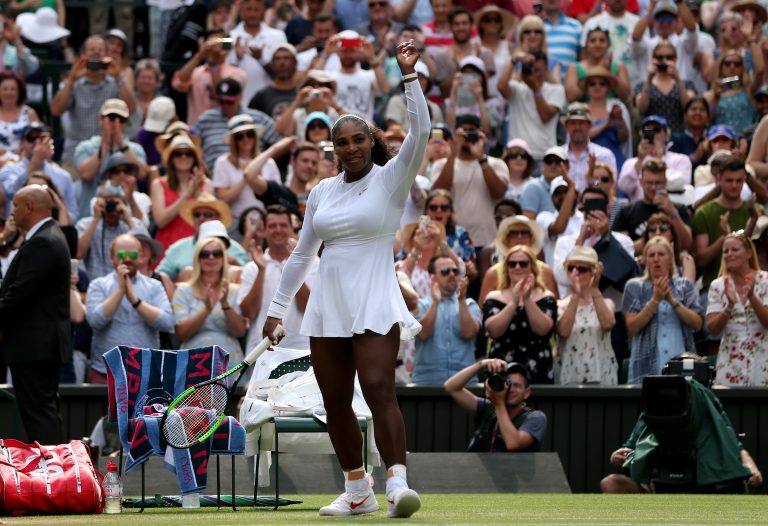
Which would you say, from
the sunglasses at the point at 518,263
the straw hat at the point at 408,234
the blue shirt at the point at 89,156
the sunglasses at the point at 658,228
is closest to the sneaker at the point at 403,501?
the sunglasses at the point at 518,263

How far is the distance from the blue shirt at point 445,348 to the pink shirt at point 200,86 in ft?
17.4

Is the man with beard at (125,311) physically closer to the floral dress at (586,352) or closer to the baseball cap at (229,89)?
the floral dress at (586,352)

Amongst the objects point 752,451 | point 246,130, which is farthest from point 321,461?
point 246,130

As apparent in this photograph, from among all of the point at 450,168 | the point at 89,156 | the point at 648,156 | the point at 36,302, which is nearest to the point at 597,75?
the point at 648,156

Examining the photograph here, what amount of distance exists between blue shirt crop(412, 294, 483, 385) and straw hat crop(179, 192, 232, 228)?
2.51 metres

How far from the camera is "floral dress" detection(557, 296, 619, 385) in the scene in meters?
12.6

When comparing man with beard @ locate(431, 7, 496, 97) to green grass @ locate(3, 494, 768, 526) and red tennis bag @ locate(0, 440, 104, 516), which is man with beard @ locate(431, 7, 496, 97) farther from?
red tennis bag @ locate(0, 440, 104, 516)

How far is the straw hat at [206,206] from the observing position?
14.2 meters

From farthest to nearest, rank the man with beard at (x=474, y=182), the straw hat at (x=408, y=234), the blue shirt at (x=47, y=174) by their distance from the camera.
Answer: the man with beard at (x=474, y=182)
the blue shirt at (x=47, y=174)
the straw hat at (x=408, y=234)

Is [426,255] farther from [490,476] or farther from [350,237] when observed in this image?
[350,237]

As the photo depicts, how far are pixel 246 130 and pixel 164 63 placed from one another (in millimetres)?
3656

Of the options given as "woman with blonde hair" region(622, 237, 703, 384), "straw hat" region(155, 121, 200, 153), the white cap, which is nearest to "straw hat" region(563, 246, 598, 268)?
"woman with blonde hair" region(622, 237, 703, 384)

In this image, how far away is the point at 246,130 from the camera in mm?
15320

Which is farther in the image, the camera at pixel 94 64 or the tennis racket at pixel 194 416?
the camera at pixel 94 64
